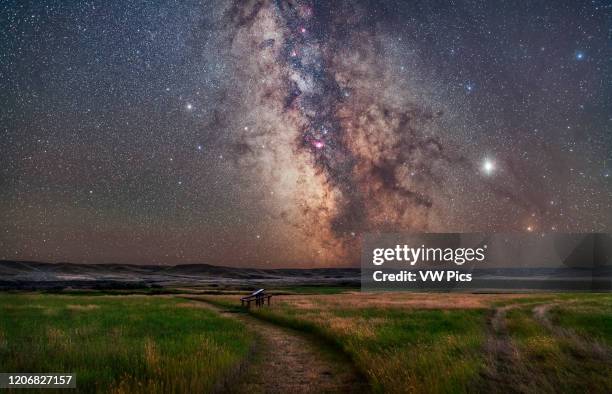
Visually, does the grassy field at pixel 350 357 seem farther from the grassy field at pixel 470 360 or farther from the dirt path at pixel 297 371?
the dirt path at pixel 297 371

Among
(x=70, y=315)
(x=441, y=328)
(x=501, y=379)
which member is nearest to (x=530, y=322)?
(x=441, y=328)

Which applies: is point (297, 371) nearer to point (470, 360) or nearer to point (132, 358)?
point (132, 358)

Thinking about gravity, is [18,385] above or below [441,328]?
above

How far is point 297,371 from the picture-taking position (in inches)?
437

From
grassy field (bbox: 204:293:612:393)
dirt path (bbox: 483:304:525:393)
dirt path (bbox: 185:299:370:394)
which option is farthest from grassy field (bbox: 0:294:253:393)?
dirt path (bbox: 483:304:525:393)

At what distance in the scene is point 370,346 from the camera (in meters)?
14.1

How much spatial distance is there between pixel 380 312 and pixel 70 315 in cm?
1936

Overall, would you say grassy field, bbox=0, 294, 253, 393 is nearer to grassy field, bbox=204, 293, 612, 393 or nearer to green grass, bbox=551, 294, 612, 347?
grassy field, bbox=204, 293, 612, 393

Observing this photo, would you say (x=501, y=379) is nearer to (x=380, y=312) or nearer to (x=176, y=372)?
(x=176, y=372)

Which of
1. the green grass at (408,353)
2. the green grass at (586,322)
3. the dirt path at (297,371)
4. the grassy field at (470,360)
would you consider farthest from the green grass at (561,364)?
the dirt path at (297,371)

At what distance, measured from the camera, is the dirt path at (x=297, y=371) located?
9.54 m

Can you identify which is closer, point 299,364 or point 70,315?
point 299,364

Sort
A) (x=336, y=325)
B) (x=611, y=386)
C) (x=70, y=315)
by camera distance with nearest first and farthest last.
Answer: (x=611, y=386)
(x=336, y=325)
(x=70, y=315)

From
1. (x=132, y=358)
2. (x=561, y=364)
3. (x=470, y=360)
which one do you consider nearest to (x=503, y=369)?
(x=470, y=360)
